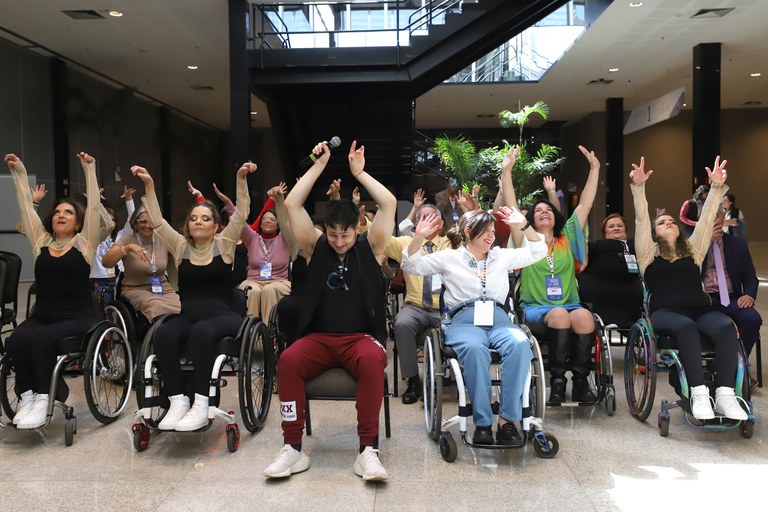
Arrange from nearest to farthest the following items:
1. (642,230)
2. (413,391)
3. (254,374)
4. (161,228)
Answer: (254,374) → (161,228) → (642,230) → (413,391)

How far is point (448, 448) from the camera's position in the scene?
10.1 ft

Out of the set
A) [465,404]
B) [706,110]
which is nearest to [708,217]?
[465,404]

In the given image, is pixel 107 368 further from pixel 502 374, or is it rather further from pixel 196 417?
pixel 502 374

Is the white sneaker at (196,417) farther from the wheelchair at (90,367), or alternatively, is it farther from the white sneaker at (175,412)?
the wheelchair at (90,367)

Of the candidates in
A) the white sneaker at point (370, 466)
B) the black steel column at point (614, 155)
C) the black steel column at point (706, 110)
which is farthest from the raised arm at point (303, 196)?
the black steel column at point (614, 155)

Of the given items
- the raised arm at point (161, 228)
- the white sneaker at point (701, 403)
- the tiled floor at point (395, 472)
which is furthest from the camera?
the raised arm at point (161, 228)

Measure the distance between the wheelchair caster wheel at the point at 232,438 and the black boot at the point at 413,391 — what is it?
1.20 meters

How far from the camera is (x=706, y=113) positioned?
10914mm

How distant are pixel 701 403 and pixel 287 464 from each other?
1.89m

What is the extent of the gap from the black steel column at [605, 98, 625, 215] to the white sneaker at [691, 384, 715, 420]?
533 inches

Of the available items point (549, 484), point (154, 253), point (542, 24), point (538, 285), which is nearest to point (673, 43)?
point (542, 24)

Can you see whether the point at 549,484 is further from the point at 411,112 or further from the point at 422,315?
the point at 411,112

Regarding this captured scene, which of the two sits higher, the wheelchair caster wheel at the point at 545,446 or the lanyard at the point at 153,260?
the lanyard at the point at 153,260

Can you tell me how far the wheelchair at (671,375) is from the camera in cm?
333
